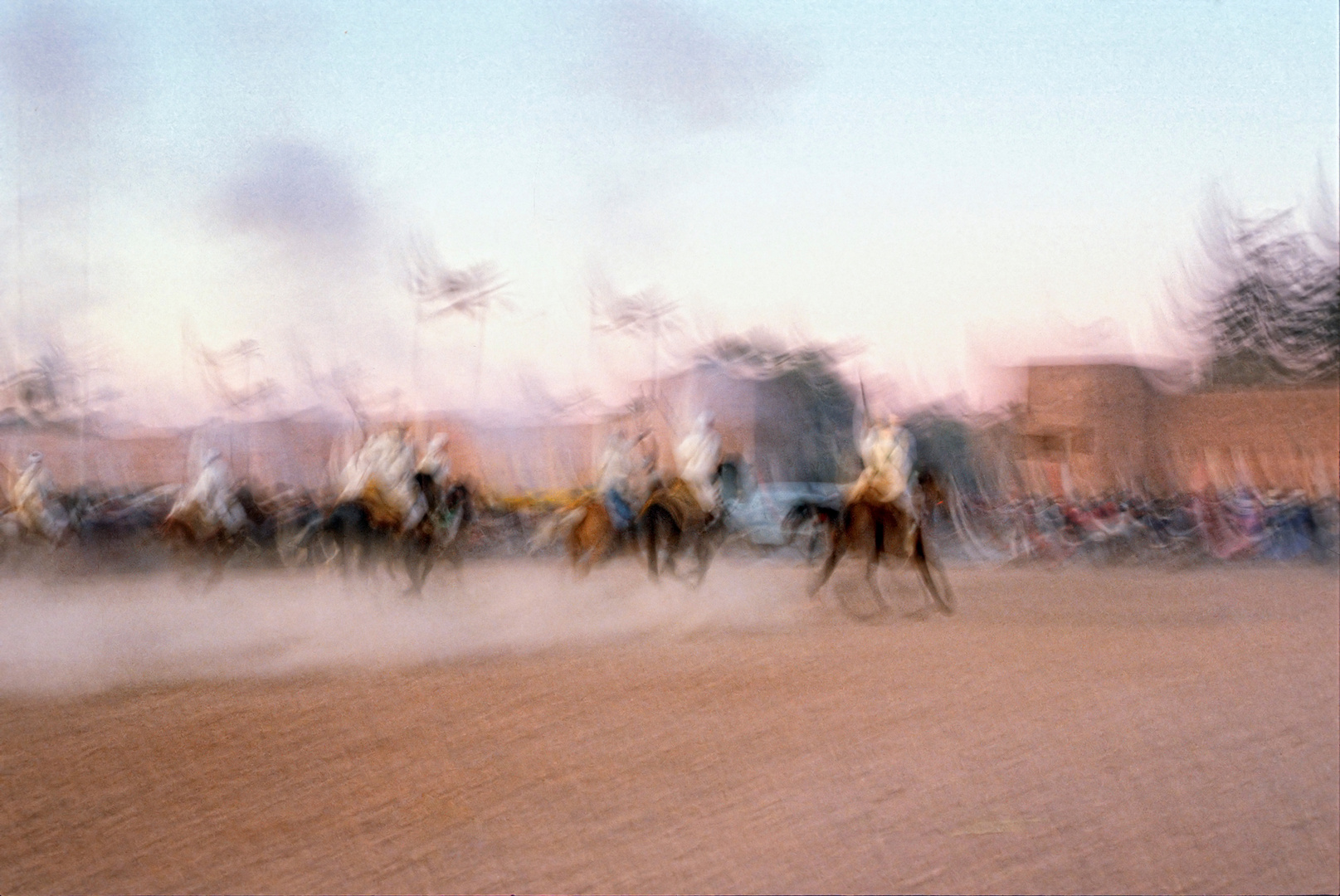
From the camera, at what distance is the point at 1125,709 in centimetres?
671

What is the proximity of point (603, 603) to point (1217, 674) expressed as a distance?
14.7 ft

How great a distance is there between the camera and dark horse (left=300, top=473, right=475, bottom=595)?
34.7 ft

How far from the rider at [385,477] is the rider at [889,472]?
3377 millimetres

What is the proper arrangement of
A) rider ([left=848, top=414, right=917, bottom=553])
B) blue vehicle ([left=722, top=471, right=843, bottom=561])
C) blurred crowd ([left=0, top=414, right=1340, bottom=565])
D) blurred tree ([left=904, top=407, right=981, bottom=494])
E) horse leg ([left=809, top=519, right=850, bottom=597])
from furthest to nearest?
1. blurred tree ([left=904, top=407, right=981, bottom=494])
2. blue vehicle ([left=722, top=471, right=843, bottom=561])
3. blurred crowd ([left=0, top=414, right=1340, bottom=565])
4. horse leg ([left=809, top=519, right=850, bottom=597])
5. rider ([left=848, top=414, right=917, bottom=553])

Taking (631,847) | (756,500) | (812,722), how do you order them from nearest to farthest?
(631,847)
(812,722)
(756,500)

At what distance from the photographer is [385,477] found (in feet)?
35.5

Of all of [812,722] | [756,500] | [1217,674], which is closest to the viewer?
[812,722]

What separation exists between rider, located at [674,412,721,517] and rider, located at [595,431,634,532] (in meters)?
0.40

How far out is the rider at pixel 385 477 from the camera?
1073cm

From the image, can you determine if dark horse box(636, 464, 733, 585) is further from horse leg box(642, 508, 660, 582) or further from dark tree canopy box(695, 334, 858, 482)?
dark tree canopy box(695, 334, 858, 482)

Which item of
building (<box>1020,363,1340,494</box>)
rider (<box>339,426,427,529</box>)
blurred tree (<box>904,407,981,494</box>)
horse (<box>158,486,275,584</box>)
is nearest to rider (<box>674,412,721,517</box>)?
rider (<box>339,426,427,529</box>)

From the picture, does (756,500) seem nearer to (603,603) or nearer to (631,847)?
(603,603)

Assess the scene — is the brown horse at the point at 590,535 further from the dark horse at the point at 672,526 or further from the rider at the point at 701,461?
the rider at the point at 701,461

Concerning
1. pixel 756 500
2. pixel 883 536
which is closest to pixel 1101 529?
pixel 756 500
